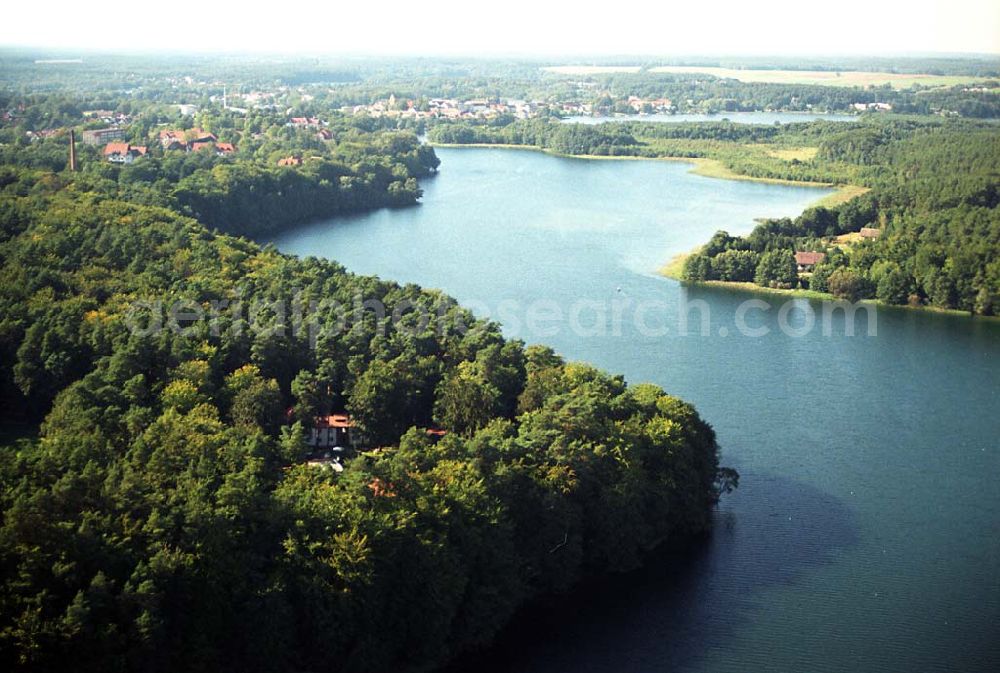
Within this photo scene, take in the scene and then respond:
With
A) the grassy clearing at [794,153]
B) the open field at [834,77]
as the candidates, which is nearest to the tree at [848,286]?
the grassy clearing at [794,153]

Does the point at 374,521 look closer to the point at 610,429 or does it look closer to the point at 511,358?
the point at 610,429

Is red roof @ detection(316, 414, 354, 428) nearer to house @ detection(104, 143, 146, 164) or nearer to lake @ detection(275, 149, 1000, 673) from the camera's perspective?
lake @ detection(275, 149, 1000, 673)

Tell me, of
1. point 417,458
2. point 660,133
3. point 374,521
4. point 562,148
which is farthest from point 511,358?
point 660,133

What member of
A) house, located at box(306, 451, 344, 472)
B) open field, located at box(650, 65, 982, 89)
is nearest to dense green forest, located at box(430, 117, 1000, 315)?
house, located at box(306, 451, 344, 472)

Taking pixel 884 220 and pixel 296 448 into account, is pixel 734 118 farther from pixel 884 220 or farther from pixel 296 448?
pixel 296 448

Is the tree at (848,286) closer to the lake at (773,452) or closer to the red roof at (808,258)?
the lake at (773,452)

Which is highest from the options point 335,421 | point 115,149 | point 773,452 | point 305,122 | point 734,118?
point 115,149

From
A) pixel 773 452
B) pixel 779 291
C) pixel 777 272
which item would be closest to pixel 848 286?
pixel 779 291
